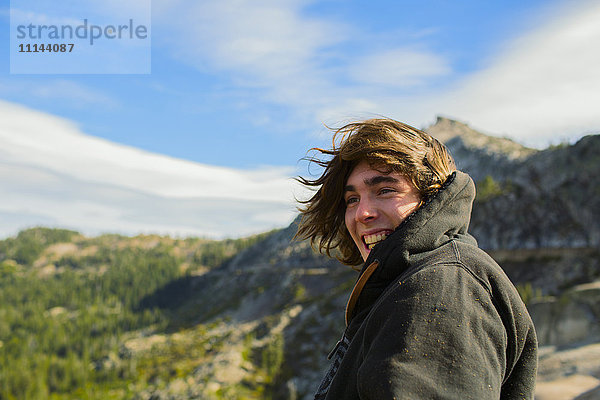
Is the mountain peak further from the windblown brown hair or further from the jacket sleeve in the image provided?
the jacket sleeve

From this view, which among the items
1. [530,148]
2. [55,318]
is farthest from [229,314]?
[55,318]

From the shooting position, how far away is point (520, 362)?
2246 mm

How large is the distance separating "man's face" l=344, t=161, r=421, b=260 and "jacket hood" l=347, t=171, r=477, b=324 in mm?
207

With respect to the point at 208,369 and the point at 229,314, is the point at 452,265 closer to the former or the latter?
the point at 208,369

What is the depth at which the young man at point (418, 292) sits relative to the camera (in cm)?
167

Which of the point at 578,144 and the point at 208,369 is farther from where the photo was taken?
the point at 208,369

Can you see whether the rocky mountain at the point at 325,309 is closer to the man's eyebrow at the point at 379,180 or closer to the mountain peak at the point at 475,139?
the mountain peak at the point at 475,139

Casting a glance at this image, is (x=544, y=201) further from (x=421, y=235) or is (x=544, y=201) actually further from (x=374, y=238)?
(x=421, y=235)

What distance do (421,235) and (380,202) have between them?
0.44 meters

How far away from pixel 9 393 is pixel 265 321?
77115 mm

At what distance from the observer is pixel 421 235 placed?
6.95 ft

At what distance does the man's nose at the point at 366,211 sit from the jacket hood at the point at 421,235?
0.26m

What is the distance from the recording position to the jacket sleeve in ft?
5.34

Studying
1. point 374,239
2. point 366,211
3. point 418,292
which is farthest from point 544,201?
point 418,292
